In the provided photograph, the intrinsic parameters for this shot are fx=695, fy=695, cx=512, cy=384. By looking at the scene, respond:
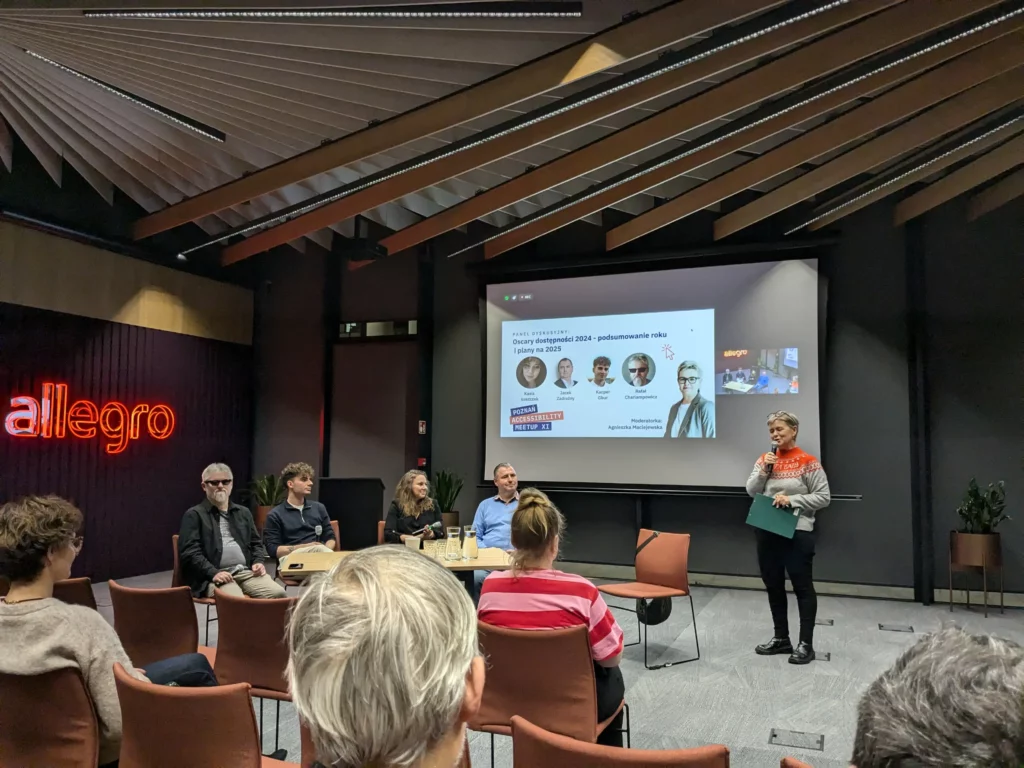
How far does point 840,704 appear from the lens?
3.70 metres

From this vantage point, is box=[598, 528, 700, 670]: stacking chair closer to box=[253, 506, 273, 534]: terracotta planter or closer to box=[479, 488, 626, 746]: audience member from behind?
box=[479, 488, 626, 746]: audience member from behind

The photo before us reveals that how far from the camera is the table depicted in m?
3.86

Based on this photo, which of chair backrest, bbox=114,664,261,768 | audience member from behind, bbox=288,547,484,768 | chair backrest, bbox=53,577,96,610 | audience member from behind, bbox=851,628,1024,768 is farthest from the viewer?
chair backrest, bbox=53,577,96,610

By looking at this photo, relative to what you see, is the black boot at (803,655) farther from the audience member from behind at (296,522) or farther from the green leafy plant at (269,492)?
the green leafy plant at (269,492)

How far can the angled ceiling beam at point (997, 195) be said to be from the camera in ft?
18.5

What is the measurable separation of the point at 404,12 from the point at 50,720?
348 centimetres

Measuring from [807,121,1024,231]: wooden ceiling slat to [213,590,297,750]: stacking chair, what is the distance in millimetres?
5604

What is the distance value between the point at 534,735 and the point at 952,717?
95 cm

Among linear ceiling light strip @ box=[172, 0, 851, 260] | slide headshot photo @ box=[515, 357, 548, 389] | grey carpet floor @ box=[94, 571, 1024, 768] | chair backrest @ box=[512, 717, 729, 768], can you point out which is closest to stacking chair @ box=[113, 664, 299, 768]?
chair backrest @ box=[512, 717, 729, 768]

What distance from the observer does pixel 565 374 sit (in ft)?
23.8

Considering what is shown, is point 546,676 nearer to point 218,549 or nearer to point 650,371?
point 218,549

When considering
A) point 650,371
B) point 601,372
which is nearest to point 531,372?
point 601,372

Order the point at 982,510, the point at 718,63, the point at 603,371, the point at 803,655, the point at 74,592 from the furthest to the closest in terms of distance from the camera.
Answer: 1. the point at 603,371
2. the point at 982,510
3. the point at 803,655
4. the point at 718,63
5. the point at 74,592

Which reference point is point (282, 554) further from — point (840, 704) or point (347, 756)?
point (347, 756)
